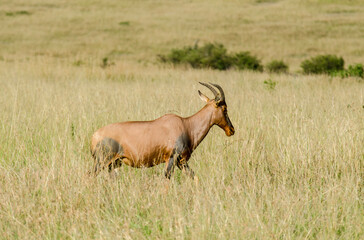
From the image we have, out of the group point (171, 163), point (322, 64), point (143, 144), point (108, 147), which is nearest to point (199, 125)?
point (171, 163)

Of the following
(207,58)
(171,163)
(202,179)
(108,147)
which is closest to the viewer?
(108,147)

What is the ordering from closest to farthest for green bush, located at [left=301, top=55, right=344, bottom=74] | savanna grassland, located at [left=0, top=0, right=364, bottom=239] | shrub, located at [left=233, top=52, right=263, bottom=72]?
savanna grassland, located at [left=0, top=0, right=364, bottom=239]
shrub, located at [left=233, top=52, right=263, bottom=72]
green bush, located at [left=301, top=55, right=344, bottom=74]

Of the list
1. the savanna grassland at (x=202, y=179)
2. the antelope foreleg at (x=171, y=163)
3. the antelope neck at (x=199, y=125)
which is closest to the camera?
the savanna grassland at (x=202, y=179)

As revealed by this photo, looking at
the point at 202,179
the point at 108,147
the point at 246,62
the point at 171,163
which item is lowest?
the point at 246,62

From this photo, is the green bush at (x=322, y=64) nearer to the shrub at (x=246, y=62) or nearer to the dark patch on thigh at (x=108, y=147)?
the shrub at (x=246, y=62)

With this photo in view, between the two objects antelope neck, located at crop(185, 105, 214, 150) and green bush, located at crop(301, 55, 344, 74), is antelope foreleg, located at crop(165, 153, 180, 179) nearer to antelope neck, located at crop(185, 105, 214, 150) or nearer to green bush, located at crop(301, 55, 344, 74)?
antelope neck, located at crop(185, 105, 214, 150)

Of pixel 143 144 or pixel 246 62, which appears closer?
pixel 143 144

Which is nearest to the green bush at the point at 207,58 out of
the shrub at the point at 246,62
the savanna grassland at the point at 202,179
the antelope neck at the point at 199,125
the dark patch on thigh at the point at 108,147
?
the shrub at the point at 246,62

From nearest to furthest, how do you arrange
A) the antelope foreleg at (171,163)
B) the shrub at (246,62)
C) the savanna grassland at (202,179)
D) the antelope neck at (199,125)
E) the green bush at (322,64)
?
1. the savanna grassland at (202,179)
2. the antelope foreleg at (171,163)
3. the antelope neck at (199,125)
4. the shrub at (246,62)
5. the green bush at (322,64)

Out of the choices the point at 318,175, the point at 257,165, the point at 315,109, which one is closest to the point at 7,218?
the point at 257,165

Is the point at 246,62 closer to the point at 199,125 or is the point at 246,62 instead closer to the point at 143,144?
the point at 199,125

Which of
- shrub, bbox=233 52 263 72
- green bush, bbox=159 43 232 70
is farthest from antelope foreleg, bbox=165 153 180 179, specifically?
shrub, bbox=233 52 263 72

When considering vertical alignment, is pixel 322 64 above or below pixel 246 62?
below

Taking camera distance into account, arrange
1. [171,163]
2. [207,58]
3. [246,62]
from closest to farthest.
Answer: [171,163]
[246,62]
[207,58]
